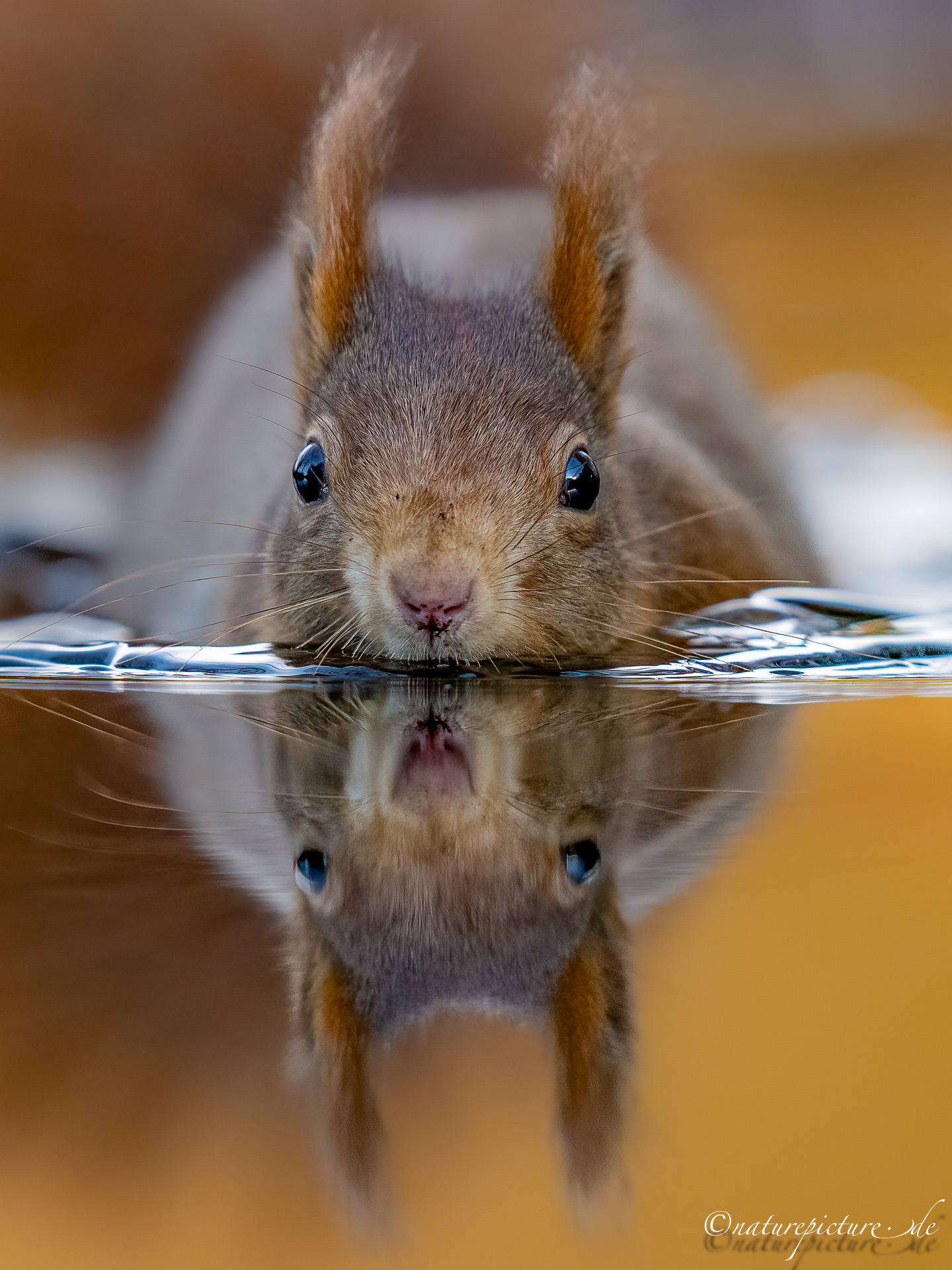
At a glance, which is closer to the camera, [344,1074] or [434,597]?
[344,1074]

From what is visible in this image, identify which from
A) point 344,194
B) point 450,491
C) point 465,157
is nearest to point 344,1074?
point 450,491

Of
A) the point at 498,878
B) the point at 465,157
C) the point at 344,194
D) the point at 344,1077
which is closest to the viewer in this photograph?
the point at 344,1077

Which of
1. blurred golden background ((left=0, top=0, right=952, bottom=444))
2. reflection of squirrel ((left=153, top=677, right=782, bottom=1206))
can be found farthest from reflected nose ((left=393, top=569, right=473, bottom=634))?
blurred golden background ((left=0, top=0, right=952, bottom=444))

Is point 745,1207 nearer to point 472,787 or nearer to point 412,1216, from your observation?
point 412,1216

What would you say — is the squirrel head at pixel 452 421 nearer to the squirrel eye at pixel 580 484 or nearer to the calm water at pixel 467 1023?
the squirrel eye at pixel 580 484

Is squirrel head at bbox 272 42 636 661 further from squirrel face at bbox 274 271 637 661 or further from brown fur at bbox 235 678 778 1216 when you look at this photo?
brown fur at bbox 235 678 778 1216

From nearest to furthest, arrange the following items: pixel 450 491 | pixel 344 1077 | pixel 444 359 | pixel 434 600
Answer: pixel 344 1077 → pixel 434 600 → pixel 450 491 → pixel 444 359

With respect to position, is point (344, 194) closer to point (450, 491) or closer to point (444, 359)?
point (444, 359)

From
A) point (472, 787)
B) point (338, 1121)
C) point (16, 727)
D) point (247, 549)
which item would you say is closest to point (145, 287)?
point (247, 549)

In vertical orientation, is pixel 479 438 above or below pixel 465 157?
below
